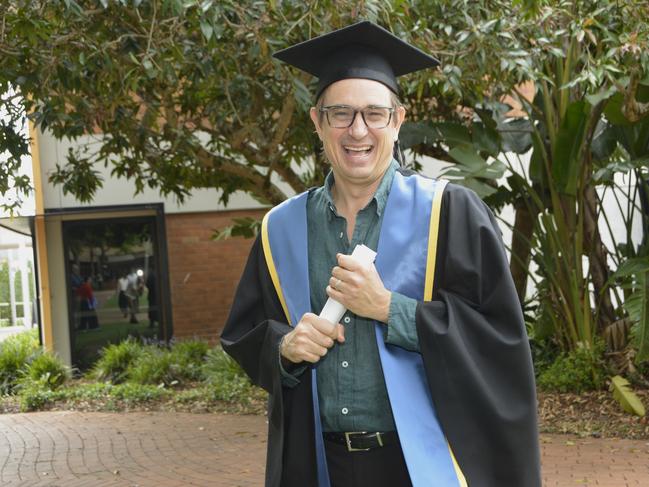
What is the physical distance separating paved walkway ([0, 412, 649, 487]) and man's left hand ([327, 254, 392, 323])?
15.0 feet

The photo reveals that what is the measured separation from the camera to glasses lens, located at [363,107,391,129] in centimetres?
269

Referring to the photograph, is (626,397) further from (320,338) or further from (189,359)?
(320,338)

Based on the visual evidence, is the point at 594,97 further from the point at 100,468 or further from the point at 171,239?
the point at 171,239

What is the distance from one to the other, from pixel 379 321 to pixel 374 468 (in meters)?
0.42

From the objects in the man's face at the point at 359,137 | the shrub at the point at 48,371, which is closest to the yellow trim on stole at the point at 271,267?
the man's face at the point at 359,137

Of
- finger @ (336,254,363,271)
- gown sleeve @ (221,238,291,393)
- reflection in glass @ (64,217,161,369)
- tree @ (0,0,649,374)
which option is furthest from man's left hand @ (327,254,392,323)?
reflection in glass @ (64,217,161,369)

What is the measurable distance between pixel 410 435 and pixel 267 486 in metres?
0.53

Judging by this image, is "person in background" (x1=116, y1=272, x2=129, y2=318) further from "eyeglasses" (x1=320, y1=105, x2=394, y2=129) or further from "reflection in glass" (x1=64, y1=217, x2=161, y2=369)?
"eyeglasses" (x1=320, y1=105, x2=394, y2=129)

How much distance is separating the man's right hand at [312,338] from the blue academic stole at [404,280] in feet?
0.48

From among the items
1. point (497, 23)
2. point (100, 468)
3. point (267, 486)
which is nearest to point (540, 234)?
point (497, 23)

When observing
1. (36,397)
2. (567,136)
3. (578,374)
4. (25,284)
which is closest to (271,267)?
(567,136)

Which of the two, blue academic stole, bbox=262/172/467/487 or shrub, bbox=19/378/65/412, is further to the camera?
shrub, bbox=19/378/65/412

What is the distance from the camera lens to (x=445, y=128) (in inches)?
376

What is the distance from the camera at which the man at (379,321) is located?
2486 mm
